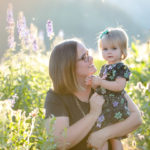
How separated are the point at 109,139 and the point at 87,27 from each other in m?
25.5

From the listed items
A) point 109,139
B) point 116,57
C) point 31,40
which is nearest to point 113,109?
point 109,139

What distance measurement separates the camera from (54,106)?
295 centimetres

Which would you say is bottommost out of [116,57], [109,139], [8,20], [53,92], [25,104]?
[109,139]

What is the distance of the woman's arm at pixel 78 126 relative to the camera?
9.27ft

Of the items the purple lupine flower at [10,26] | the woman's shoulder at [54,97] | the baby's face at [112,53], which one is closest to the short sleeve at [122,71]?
the baby's face at [112,53]

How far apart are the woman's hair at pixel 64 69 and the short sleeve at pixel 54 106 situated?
0.22 ft

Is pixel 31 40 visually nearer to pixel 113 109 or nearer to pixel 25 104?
pixel 25 104

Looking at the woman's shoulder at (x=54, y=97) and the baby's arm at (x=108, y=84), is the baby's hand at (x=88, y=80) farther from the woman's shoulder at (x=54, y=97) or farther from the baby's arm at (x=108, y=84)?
the woman's shoulder at (x=54, y=97)

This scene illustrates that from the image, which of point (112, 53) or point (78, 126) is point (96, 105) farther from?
point (112, 53)

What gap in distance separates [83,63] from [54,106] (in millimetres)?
464

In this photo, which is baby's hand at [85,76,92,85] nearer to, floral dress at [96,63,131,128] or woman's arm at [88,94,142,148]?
floral dress at [96,63,131,128]

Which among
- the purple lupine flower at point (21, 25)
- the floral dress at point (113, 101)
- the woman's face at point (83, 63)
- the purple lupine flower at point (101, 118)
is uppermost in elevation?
the purple lupine flower at point (21, 25)

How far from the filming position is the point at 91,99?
10.0ft

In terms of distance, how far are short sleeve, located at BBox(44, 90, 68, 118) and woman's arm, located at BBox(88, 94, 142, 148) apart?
345mm
